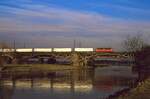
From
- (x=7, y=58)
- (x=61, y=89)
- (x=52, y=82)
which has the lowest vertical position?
(x=52, y=82)

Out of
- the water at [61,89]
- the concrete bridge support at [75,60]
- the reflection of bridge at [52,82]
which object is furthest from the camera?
the concrete bridge support at [75,60]

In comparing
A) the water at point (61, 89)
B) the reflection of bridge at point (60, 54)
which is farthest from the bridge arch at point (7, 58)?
the water at point (61, 89)

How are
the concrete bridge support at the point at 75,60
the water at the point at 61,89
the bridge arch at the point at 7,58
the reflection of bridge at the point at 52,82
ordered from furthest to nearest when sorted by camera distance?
the bridge arch at the point at 7,58, the concrete bridge support at the point at 75,60, the reflection of bridge at the point at 52,82, the water at the point at 61,89

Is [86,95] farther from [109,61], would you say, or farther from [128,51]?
[109,61]

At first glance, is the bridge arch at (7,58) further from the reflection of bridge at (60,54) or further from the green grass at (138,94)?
the green grass at (138,94)

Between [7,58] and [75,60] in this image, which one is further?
[7,58]

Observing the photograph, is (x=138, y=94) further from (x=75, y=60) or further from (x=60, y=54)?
(x=60, y=54)

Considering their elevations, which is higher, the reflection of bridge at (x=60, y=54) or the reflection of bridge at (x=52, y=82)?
the reflection of bridge at (x=60, y=54)

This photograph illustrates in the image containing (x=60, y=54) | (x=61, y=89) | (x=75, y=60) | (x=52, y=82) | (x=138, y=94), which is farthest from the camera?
(x=60, y=54)

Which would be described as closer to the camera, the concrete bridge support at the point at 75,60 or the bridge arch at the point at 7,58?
the concrete bridge support at the point at 75,60

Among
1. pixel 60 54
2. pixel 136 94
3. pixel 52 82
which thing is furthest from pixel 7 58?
pixel 136 94

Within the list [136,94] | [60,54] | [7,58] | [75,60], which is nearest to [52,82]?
[136,94]

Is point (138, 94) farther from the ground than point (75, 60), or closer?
farther from the ground

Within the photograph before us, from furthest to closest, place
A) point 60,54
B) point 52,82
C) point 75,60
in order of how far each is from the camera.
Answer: point 60,54 < point 75,60 < point 52,82
